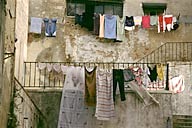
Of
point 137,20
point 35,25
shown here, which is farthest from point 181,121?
point 35,25

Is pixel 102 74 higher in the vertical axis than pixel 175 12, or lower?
lower

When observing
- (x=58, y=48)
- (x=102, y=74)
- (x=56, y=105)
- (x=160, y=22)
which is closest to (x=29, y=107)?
(x=56, y=105)

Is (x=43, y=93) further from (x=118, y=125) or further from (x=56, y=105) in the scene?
(x=118, y=125)

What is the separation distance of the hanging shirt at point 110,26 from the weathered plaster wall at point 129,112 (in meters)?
7.62

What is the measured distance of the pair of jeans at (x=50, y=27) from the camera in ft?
80.1

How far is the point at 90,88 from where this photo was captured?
16859 millimetres

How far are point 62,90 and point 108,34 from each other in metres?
7.76

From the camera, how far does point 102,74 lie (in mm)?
17078

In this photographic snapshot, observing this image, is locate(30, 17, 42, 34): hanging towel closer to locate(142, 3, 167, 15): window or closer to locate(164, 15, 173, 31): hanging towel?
locate(142, 3, 167, 15): window

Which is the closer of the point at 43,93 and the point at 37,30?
the point at 43,93

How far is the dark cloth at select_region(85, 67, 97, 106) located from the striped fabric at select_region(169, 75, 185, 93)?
3864 mm

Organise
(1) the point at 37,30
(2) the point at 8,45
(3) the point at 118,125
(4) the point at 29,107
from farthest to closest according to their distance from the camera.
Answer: (1) the point at 37,30, (3) the point at 118,125, (4) the point at 29,107, (2) the point at 8,45

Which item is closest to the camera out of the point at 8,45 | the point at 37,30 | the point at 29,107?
the point at 8,45

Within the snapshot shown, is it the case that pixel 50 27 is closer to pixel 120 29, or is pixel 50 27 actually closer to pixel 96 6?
pixel 96 6
